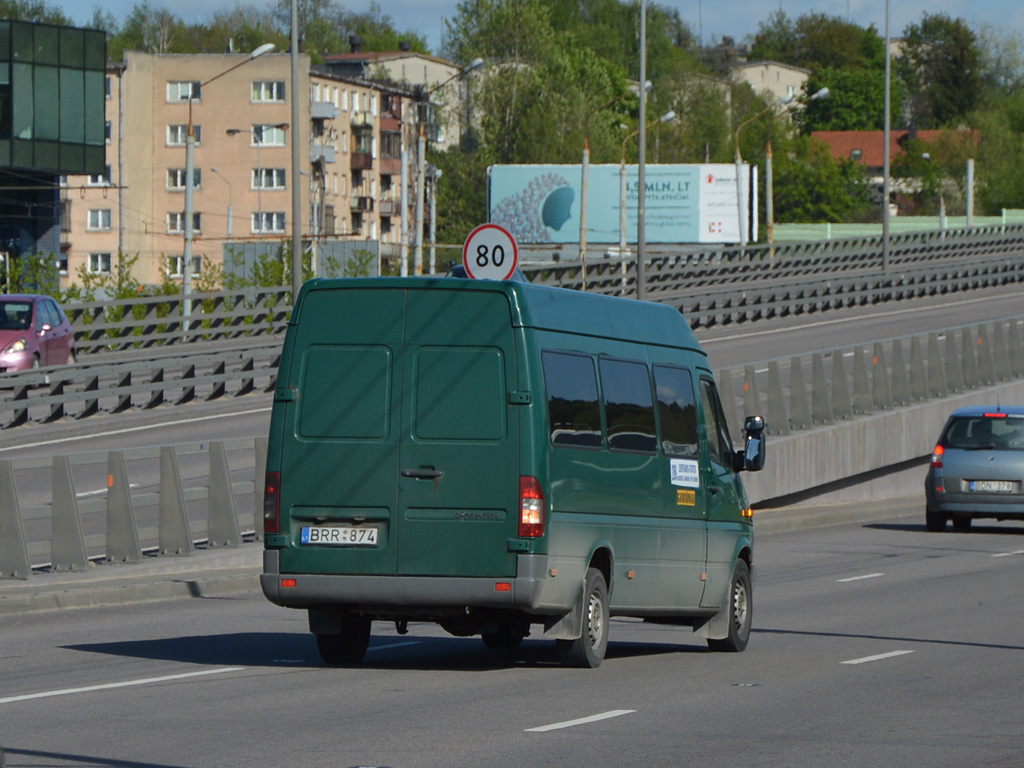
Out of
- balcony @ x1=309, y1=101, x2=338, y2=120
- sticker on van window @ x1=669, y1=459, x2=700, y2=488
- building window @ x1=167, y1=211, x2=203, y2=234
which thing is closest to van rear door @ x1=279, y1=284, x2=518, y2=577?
sticker on van window @ x1=669, y1=459, x2=700, y2=488

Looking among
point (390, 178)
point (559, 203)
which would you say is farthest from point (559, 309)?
point (390, 178)

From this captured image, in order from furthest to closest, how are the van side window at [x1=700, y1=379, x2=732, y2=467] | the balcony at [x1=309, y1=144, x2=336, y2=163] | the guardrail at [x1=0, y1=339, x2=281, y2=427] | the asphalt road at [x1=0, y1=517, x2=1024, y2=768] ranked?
the balcony at [x1=309, y1=144, x2=336, y2=163] < the guardrail at [x1=0, y1=339, x2=281, y2=427] < the van side window at [x1=700, y1=379, x2=732, y2=467] < the asphalt road at [x1=0, y1=517, x2=1024, y2=768]

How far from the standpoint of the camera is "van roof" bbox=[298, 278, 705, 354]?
10.9 meters

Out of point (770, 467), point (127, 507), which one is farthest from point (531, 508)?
point (770, 467)

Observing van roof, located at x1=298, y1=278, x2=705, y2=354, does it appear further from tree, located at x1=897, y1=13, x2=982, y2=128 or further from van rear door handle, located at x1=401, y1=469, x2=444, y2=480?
tree, located at x1=897, y1=13, x2=982, y2=128

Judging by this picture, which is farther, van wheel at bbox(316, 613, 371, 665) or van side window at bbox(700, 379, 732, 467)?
van side window at bbox(700, 379, 732, 467)

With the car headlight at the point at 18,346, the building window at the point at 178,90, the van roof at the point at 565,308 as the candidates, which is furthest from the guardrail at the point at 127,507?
the building window at the point at 178,90

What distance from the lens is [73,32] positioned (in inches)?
2980

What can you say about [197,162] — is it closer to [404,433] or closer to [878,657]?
[878,657]

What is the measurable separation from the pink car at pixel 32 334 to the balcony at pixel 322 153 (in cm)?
7541

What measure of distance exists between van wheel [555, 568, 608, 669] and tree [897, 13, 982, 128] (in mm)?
158458

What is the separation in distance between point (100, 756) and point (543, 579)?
10.9ft

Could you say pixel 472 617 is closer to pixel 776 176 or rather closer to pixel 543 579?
pixel 543 579

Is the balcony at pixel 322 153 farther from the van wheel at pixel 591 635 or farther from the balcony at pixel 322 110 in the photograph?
Answer: the van wheel at pixel 591 635
